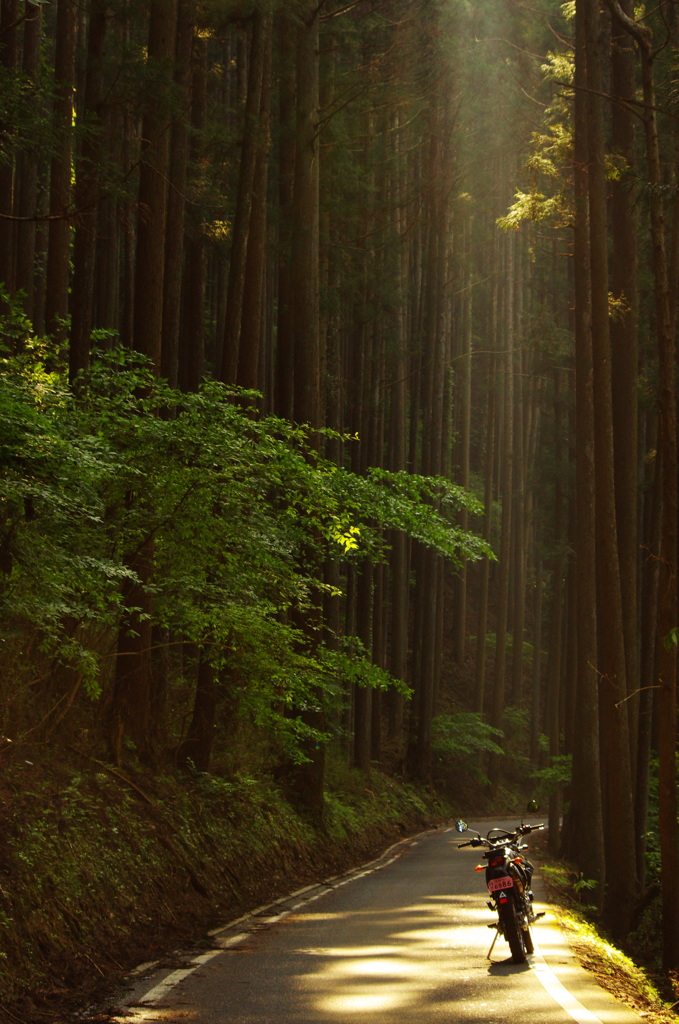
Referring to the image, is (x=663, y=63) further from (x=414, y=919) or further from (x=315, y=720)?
(x=414, y=919)

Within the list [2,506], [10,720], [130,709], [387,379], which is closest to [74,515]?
[2,506]

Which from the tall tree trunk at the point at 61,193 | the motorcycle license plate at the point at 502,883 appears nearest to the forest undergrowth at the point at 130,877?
the motorcycle license plate at the point at 502,883

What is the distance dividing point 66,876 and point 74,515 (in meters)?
2.98

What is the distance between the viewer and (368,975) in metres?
8.09

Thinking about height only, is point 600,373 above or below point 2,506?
above

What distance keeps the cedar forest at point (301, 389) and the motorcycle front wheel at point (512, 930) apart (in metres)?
3.66

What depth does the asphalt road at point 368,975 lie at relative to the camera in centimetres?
→ 669

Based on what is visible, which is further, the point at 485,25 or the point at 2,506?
the point at 485,25

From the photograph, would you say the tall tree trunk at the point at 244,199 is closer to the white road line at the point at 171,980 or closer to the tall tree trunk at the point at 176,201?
the tall tree trunk at the point at 176,201

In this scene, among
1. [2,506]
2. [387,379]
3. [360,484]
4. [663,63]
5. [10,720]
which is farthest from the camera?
[387,379]

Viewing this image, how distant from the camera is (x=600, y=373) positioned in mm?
16078

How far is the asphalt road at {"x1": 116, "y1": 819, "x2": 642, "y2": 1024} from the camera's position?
669 cm

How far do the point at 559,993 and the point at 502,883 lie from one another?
1350mm

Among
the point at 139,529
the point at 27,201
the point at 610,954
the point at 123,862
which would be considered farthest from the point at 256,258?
the point at 610,954
